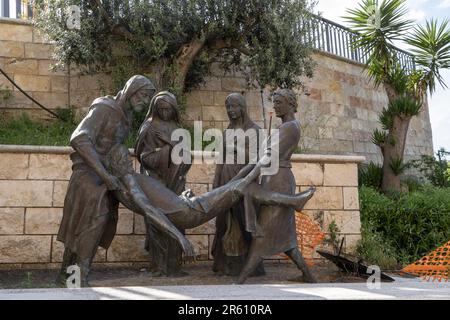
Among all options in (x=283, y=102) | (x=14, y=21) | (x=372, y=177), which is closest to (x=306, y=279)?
(x=283, y=102)

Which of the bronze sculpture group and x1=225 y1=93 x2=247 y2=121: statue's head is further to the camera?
x1=225 y1=93 x2=247 y2=121: statue's head

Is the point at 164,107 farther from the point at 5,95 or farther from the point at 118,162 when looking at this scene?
the point at 5,95

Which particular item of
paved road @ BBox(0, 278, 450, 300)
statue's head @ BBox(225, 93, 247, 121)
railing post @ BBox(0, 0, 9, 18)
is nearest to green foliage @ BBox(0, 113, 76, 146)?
railing post @ BBox(0, 0, 9, 18)

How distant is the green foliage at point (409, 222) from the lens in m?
7.58

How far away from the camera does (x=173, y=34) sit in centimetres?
871

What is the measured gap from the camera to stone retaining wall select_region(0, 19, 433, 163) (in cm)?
930

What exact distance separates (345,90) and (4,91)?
852cm

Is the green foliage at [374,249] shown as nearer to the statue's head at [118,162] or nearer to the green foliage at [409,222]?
the green foliage at [409,222]

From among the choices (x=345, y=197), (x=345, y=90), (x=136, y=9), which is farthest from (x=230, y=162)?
(x=345, y=90)

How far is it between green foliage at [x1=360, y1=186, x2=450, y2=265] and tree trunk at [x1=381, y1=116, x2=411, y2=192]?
5.49 ft

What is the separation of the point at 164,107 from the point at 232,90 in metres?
5.59

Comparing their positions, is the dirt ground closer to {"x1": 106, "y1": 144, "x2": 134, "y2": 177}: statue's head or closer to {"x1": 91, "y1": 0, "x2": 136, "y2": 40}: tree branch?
{"x1": 106, "y1": 144, "x2": 134, "y2": 177}: statue's head

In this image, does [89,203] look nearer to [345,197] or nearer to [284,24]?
[345,197]

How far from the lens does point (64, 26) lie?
28.8 feet
